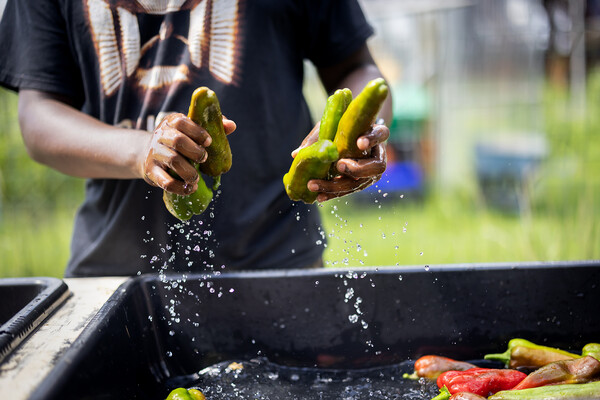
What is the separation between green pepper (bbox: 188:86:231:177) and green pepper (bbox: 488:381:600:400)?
88cm

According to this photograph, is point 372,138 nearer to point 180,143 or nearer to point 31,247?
point 180,143

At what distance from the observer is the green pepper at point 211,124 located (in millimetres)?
1359

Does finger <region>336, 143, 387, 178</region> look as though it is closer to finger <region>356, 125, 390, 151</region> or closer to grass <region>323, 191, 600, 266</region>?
finger <region>356, 125, 390, 151</region>

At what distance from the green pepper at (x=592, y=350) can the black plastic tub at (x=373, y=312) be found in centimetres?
9

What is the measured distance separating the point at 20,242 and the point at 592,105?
14.7 feet

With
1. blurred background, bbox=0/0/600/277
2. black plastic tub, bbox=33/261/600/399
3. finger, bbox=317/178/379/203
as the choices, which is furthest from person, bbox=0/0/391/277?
blurred background, bbox=0/0/600/277

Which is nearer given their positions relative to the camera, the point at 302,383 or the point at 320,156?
the point at 320,156

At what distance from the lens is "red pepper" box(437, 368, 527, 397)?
1480 millimetres

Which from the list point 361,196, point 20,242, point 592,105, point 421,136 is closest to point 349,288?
point 20,242

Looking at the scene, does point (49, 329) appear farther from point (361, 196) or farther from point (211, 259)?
point (361, 196)

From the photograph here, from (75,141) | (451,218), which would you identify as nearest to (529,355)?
(75,141)

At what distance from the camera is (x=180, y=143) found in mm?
1281

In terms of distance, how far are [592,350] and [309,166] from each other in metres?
0.92

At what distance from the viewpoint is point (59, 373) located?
108 centimetres
